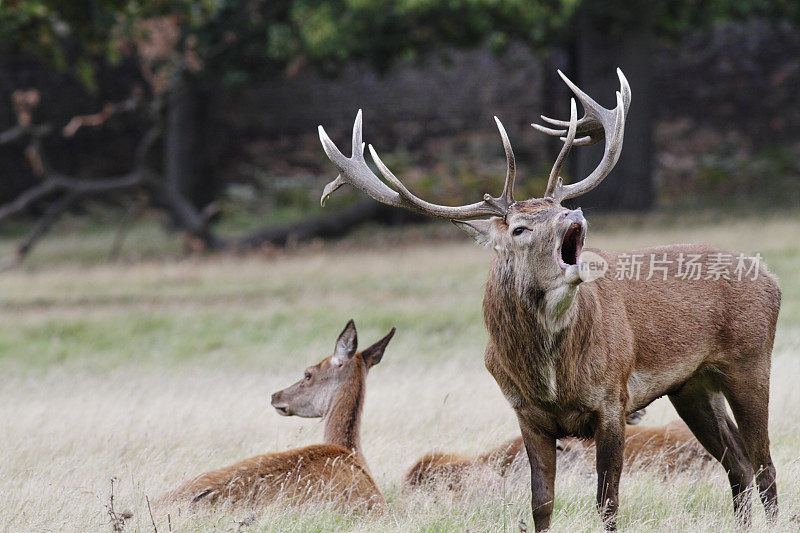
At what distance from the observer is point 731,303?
4.90m

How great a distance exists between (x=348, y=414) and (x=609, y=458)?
1557 mm

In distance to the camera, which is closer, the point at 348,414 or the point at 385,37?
the point at 348,414

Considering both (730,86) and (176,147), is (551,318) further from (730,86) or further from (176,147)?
(730,86)

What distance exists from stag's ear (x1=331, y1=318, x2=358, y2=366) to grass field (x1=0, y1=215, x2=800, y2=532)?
63 centimetres

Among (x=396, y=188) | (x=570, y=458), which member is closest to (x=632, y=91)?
(x=570, y=458)

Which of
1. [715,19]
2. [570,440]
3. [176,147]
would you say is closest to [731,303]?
[570,440]

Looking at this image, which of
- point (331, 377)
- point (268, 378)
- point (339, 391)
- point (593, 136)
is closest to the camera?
point (593, 136)

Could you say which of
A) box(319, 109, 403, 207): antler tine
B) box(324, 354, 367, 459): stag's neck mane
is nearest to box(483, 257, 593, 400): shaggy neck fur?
box(319, 109, 403, 207): antler tine

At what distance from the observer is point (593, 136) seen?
5.41 m

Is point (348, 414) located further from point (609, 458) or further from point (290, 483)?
point (609, 458)

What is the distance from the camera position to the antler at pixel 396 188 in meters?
4.51

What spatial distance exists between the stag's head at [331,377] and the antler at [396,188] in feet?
3.20

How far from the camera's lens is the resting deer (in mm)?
4316

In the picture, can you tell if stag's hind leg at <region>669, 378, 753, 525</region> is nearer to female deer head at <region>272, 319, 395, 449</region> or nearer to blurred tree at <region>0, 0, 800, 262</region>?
female deer head at <region>272, 319, 395, 449</region>
